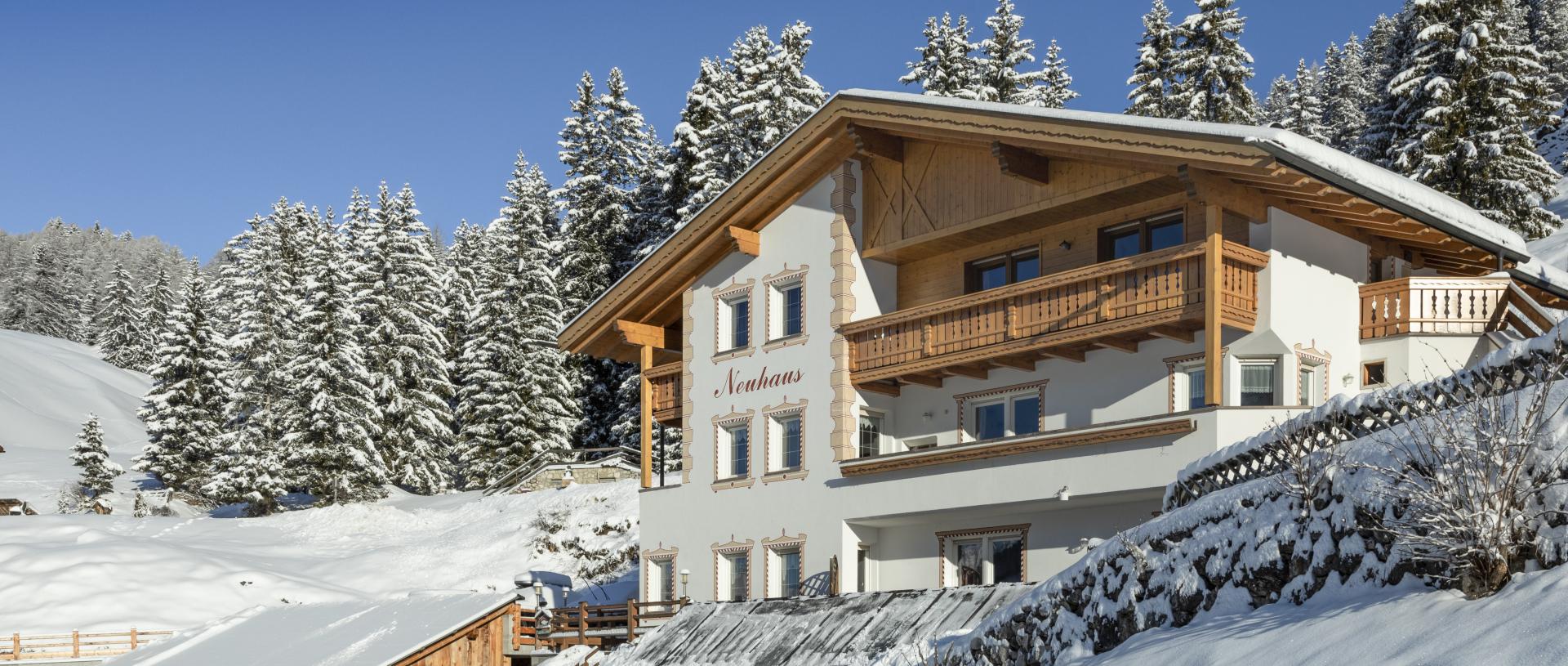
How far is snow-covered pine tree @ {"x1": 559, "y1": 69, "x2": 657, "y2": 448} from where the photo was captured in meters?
64.9

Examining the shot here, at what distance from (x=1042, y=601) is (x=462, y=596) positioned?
1894 centimetres

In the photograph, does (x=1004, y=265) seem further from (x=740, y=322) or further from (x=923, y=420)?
(x=740, y=322)

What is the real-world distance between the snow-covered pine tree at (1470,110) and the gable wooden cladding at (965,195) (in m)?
23.6

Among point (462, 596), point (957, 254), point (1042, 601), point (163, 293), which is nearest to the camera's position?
point (1042, 601)

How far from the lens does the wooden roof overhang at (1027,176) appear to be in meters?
25.0

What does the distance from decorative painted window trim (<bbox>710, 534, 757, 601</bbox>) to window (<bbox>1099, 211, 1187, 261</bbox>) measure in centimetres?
955

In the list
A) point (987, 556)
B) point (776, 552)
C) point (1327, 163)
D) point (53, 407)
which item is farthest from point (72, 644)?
point (53, 407)

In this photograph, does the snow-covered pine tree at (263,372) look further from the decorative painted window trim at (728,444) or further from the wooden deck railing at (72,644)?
the decorative painted window trim at (728,444)

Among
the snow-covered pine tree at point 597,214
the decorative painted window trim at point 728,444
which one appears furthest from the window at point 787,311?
the snow-covered pine tree at point 597,214

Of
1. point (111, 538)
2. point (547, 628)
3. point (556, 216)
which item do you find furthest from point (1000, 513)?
point (556, 216)

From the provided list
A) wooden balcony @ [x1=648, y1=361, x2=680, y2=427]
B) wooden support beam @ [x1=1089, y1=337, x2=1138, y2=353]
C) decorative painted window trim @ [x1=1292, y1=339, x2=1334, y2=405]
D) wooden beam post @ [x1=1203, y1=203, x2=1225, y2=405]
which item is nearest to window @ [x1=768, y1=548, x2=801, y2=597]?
wooden balcony @ [x1=648, y1=361, x2=680, y2=427]

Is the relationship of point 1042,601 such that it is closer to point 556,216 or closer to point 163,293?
point 556,216

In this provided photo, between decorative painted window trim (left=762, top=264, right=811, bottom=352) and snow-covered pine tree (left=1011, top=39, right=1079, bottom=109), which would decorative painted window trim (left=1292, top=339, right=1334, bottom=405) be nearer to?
decorative painted window trim (left=762, top=264, right=811, bottom=352)

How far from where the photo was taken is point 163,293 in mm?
108438
